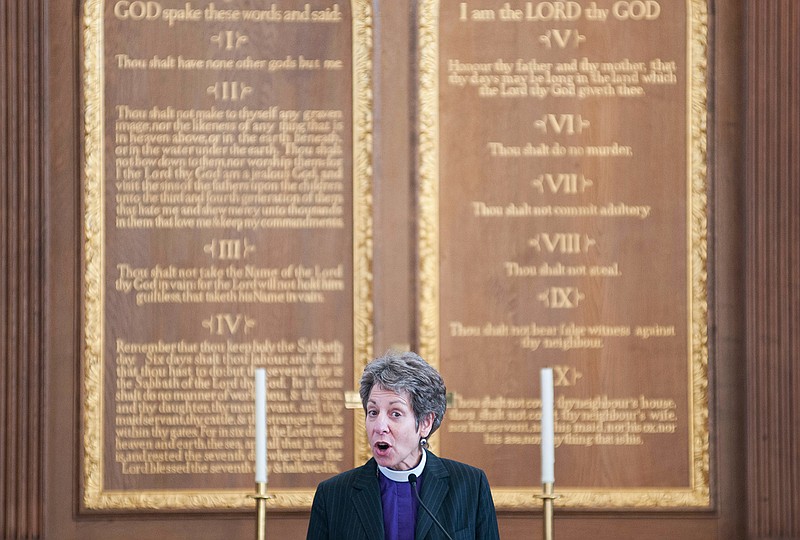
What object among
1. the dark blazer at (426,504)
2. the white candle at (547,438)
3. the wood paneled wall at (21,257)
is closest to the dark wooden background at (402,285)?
the wood paneled wall at (21,257)

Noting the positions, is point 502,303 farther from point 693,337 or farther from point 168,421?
point 168,421

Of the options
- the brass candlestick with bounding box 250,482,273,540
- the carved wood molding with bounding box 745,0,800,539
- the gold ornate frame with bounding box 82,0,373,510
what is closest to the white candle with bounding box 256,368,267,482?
the brass candlestick with bounding box 250,482,273,540

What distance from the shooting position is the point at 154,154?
3.57m

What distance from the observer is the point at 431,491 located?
7.37ft

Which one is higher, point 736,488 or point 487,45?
point 487,45

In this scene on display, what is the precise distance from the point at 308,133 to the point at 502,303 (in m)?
0.93

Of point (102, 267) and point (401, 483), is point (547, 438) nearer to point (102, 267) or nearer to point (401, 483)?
point (401, 483)

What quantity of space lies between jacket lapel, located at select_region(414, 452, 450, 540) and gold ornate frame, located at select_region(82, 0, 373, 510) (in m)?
1.28

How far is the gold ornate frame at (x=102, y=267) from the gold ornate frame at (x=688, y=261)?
20 centimetres

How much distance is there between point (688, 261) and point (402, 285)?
103cm

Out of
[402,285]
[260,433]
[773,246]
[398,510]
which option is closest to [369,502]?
[398,510]

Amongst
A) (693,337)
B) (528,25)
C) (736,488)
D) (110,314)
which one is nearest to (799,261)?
(693,337)

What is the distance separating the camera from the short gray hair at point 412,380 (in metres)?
2.23

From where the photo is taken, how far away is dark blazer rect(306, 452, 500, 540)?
221 centimetres
